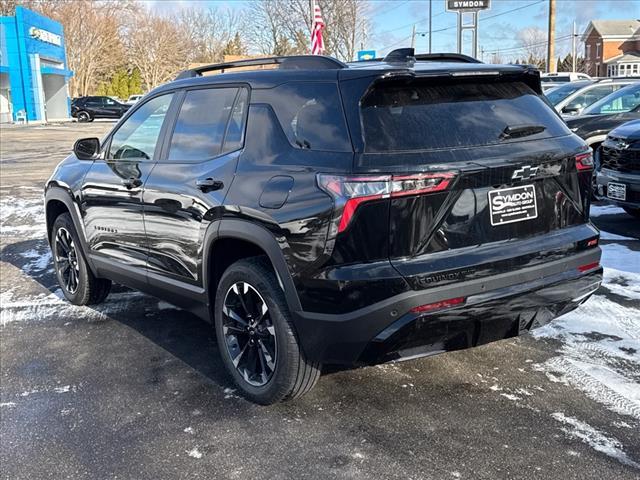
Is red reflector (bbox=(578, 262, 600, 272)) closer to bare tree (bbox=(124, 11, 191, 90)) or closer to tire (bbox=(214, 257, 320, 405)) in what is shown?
tire (bbox=(214, 257, 320, 405))

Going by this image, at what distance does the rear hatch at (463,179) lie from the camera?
2.93 m

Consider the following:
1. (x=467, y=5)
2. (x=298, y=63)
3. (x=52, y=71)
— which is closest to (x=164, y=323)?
(x=298, y=63)

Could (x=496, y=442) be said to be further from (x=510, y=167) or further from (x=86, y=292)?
(x=86, y=292)

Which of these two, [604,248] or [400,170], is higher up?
[400,170]

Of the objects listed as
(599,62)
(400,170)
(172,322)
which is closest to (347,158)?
→ (400,170)

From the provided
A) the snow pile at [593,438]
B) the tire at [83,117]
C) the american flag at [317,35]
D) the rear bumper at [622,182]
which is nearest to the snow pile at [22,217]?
the american flag at [317,35]

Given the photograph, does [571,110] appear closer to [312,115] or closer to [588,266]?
[588,266]

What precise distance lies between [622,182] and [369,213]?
16.8 feet

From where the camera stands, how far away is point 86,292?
5.38 meters

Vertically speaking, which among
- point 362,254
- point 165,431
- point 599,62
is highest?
point 599,62

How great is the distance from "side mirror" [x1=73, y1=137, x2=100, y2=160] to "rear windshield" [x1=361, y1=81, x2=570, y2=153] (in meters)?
2.80

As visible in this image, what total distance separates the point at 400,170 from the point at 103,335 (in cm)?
297

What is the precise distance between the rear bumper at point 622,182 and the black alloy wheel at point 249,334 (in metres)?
5.04

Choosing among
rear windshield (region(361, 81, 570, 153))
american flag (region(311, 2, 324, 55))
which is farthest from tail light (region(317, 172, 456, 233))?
american flag (region(311, 2, 324, 55))
